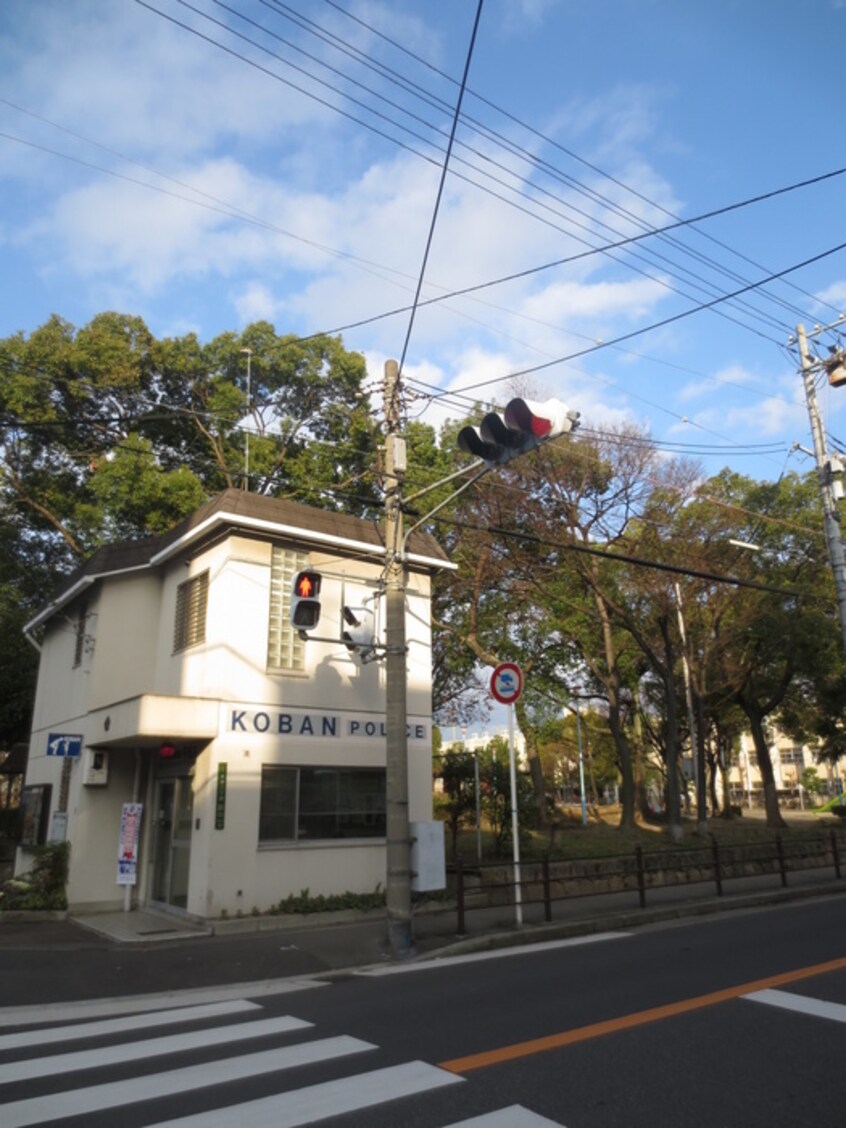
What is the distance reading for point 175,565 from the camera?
1680 centimetres

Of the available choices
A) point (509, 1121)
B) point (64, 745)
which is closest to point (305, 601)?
point (509, 1121)

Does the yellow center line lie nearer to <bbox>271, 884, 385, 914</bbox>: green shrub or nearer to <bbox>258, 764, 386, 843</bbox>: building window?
<bbox>271, 884, 385, 914</bbox>: green shrub

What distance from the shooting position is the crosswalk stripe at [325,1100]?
4.82 m

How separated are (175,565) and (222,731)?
4393mm

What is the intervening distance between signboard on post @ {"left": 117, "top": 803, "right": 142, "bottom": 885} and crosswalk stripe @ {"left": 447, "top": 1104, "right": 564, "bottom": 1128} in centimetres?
1135

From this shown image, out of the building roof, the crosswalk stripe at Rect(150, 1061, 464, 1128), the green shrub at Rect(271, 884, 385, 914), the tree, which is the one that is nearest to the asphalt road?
the crosswalk stripe at Rect(150, 1061, 464, 1128)

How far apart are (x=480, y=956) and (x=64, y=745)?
9.28m

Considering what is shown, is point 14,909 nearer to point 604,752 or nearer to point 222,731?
point 222,731

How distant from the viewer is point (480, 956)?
10.6m

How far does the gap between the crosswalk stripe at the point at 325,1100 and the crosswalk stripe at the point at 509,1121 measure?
1.92ft

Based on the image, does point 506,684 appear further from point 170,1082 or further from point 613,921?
point 170,1082

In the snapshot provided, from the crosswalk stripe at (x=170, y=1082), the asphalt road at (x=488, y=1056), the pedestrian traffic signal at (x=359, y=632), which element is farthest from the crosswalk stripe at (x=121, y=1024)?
the pedestrian traffic signal at (x=359, y=632)

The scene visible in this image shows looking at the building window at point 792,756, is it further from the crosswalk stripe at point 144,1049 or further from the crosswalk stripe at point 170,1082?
the crosswalk stripe at point 170,1082

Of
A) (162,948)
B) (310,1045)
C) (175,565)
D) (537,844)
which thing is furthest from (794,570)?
(310,1045)
